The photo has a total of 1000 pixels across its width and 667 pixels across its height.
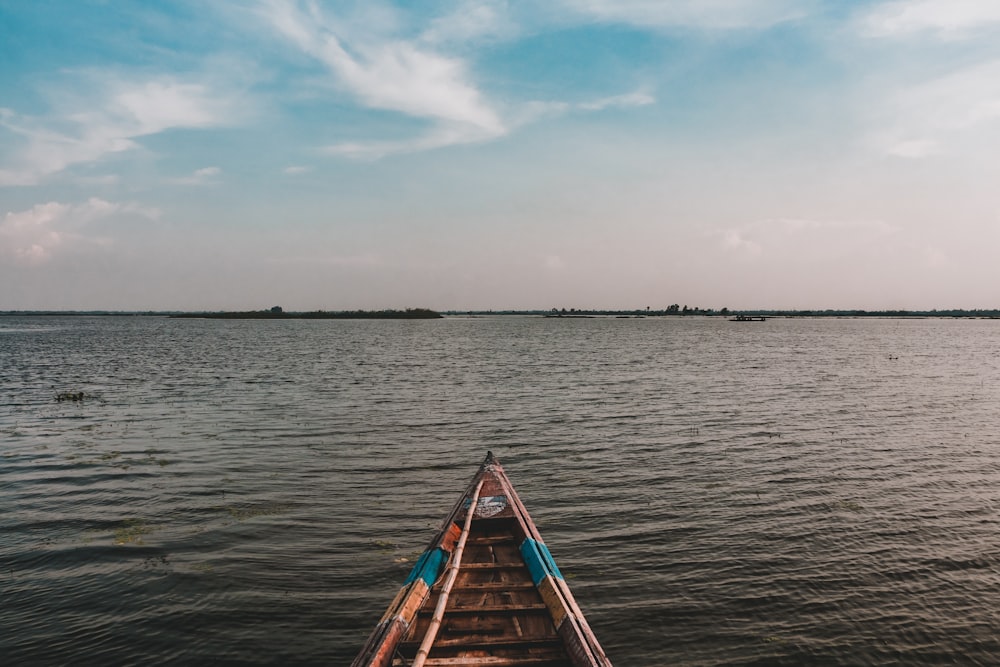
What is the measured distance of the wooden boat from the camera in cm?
665

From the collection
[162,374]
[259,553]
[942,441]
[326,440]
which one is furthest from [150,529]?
[162,374]

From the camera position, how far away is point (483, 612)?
7.74 m

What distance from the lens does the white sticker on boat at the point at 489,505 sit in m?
10.8

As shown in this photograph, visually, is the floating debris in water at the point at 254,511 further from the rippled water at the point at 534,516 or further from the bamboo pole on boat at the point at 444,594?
the bamboo pole on boat at the point at 444,594

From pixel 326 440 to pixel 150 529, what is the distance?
900 centimetres

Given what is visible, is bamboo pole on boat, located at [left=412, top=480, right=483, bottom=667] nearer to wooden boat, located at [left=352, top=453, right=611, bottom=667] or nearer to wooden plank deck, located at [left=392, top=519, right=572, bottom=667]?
wooden boat, located at [left=352, top=453, right=611, bottom=667]

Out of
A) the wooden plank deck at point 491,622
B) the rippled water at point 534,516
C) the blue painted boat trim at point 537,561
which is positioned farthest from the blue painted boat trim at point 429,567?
the rippled water at point 534,516

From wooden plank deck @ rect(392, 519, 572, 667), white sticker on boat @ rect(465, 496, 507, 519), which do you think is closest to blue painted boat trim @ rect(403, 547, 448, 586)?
wooden plank deck @ rect(392, 519, 572, 667)

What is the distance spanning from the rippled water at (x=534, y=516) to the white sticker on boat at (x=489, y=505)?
172 centimetres

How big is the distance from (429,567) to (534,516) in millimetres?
5776

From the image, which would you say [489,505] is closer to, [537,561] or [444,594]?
[537,561]

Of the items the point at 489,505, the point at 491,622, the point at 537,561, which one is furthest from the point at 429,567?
the point at 489,505

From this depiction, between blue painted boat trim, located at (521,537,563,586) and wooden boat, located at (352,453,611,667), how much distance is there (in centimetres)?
2

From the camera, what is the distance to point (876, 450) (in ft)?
69.0
